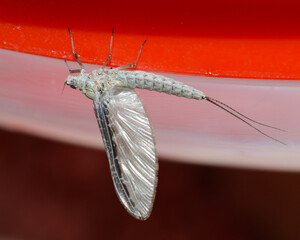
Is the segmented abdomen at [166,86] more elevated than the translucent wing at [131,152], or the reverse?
the segmented abdomen at [166,86]

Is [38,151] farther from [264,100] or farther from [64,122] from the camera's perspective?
[264,100]

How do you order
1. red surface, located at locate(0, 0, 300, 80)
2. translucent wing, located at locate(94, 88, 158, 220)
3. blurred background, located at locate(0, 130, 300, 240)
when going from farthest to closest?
blurred background, located at locate(0, 130, 300, 240) < translucent wing, located at locate(94, 88, 158, 220) < red surface, located at locate(0, 0, 300, 80)

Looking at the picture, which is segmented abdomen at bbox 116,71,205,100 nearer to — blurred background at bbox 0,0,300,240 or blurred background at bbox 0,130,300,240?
blurred background at bbox 0,0,300,240

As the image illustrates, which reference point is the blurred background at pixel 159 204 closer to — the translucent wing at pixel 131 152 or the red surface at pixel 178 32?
the translucent wing at pixel 131 152

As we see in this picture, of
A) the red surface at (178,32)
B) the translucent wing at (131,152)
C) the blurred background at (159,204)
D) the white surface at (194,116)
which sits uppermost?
the red surface at (178,32)

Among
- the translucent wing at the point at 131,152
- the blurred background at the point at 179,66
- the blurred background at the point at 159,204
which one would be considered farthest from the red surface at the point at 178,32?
the blurred background at the point at 159,204

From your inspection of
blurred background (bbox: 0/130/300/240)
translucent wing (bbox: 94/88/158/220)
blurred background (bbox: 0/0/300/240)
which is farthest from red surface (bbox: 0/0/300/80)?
blurred background (bbox: 0/130/300/240)
